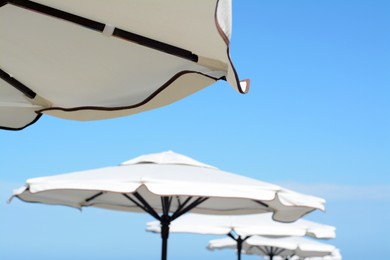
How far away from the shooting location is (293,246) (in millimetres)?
11688

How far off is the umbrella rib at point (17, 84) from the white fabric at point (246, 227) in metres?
6.14

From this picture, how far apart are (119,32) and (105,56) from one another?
347 mm

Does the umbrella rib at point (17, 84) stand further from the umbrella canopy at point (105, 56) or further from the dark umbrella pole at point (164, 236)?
the dark umbrella pole at point (164, 236)

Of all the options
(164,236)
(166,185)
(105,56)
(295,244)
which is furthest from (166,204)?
(295,244)

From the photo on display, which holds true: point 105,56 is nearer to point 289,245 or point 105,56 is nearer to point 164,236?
point 164,236

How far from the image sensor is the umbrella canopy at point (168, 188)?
5098 mm

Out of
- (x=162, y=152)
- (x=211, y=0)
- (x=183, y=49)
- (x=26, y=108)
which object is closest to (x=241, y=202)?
(x=162, y=152)

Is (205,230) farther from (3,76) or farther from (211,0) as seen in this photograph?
(211,0)

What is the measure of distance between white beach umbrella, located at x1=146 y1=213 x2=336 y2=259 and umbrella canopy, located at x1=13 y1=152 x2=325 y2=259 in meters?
1.32

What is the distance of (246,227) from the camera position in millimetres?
8977

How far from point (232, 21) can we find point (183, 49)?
1.38 ft

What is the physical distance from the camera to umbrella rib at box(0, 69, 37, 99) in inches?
115

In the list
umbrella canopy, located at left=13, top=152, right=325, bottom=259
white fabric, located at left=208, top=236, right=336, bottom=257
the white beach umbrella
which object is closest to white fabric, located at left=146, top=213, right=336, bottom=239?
the white beach umbrella

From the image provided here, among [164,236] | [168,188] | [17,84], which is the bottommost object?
[164,236]
